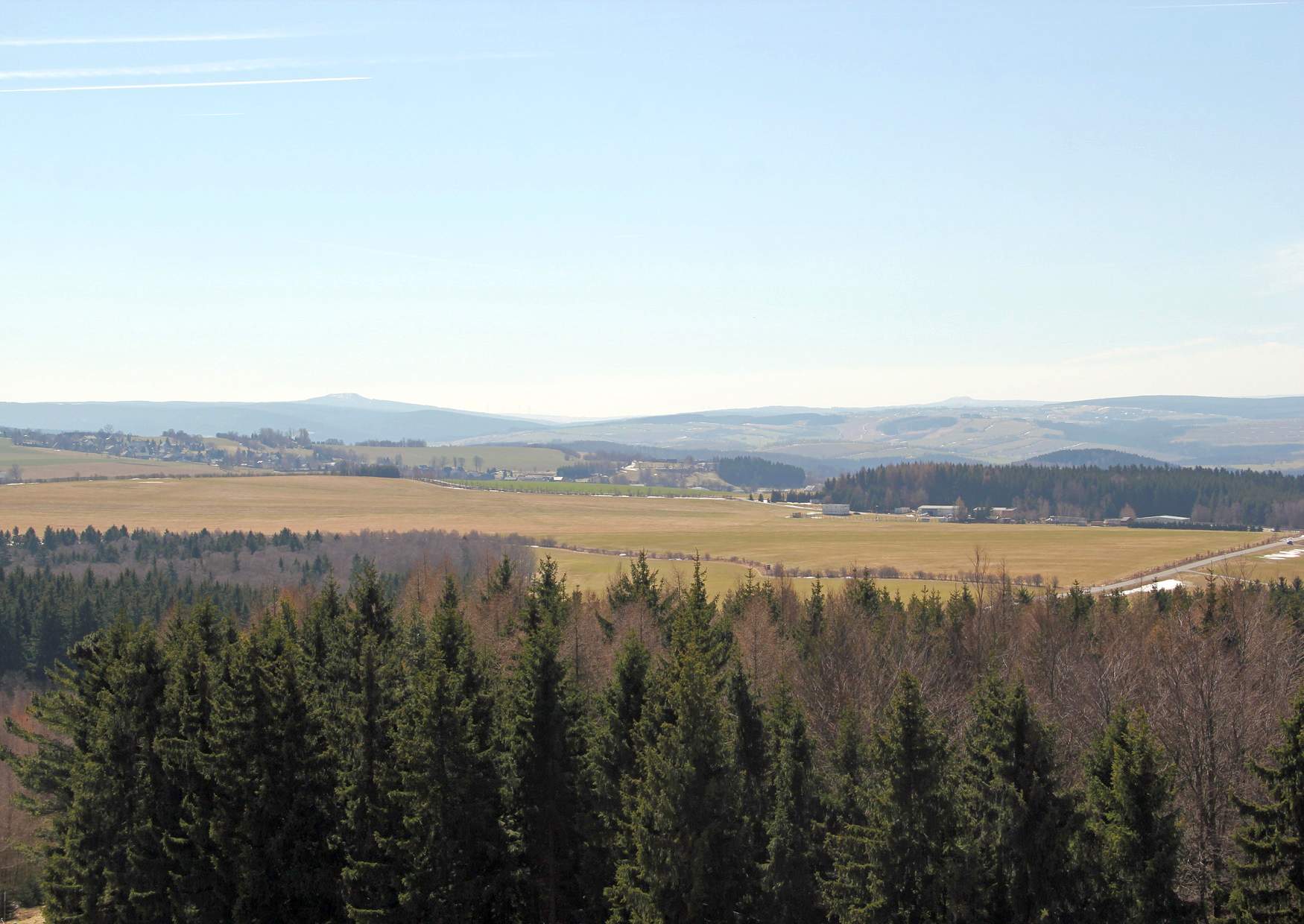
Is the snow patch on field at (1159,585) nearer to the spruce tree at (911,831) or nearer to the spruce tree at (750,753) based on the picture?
the spruce tree at (750,753)

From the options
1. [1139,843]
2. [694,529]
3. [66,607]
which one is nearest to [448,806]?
[1139,843]

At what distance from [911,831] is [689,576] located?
76842mm

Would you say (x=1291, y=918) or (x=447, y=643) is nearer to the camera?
(x=1291, y=918)

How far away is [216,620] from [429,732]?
51.3ft

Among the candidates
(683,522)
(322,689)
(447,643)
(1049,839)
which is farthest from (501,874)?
(683,522)

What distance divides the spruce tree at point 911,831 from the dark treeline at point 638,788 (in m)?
0.07

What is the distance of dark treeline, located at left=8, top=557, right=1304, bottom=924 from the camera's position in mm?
26188

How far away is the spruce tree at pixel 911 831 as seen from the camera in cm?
2614

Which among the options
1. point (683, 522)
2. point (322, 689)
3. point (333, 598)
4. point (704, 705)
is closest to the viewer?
point (704, 705)

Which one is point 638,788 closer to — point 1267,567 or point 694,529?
point 1267,567

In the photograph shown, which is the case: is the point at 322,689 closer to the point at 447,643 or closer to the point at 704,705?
the point at 447,643

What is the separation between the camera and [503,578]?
6088 cm

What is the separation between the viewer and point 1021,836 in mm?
26062

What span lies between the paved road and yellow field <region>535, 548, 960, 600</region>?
1379cm
